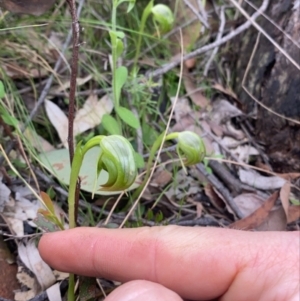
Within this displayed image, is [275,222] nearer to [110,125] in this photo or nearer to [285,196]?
[285,196]

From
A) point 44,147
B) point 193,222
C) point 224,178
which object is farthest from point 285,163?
point 44,147

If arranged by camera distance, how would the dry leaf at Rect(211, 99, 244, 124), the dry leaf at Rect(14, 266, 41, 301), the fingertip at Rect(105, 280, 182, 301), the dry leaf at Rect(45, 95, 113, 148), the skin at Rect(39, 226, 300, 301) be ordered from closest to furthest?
the fingertip at Rect(105, 280, 182, 301) → the skin at Rect(39, 226, 300, 301) → the dry leaf at Rect(14, 266, 41, 301) → the dry leaf at Rect(45, 95, 113, 148) → the dry leaf at Rect(211, 99, 244, 124)

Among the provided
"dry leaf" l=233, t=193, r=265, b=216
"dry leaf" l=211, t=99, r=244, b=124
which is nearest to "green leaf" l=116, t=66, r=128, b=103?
"dry leaf" l=233, t=193, r=265, b=216

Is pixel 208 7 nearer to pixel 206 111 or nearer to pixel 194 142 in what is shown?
pixel 206 111

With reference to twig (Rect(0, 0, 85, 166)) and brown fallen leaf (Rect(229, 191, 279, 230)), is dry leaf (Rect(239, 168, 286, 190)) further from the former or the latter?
twig (Rect(0, 0, 85, 166))

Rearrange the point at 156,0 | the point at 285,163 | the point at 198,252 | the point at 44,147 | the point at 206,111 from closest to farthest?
the point at 198,252
the point at 44,147
the point at 285,163
the point at 206,111
the point at 156,0

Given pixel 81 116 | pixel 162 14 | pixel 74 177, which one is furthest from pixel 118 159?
pixel 162 14
